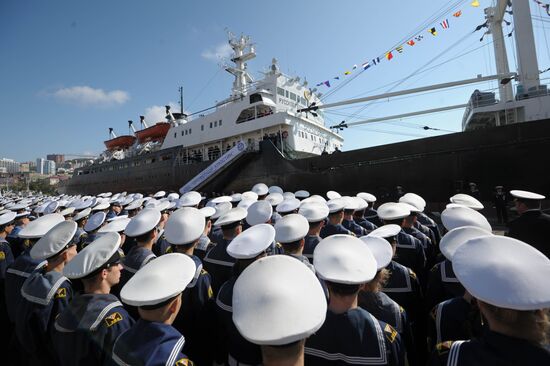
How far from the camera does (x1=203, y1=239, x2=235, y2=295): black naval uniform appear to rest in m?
2.80

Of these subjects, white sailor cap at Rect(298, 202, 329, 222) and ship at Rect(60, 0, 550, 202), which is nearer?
white sailor cap at Rect(298, 202, 329, 222)

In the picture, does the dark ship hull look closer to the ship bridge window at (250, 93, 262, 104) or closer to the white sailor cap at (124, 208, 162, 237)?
the ship bridge window at (250, 93, 262, 104)

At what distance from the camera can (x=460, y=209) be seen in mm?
2961

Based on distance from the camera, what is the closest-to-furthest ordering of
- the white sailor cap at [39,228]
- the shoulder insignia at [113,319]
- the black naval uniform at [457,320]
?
1. the black naval uniform at [457,320]
2. the shoulder insignia at [113,319]
3. the white sailor cap at [39,228]

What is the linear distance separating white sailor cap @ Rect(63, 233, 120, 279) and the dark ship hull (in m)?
Result: 9.15

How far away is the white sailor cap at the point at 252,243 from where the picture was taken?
6.77ft

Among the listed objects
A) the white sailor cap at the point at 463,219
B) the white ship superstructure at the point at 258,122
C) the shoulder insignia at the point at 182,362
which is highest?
the white ship superstructure at the point at 258,122

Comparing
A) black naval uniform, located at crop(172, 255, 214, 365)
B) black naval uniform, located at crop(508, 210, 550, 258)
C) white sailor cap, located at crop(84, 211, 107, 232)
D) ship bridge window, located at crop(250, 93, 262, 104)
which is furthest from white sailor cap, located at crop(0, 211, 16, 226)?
ship bridge window, located at crop(250, 93, 262, 104)

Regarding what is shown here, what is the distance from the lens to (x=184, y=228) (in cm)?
263

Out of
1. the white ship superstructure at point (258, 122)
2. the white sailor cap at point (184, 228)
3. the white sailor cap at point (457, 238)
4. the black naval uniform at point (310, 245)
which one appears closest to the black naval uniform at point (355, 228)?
the black naval uniform at point (310, 245)

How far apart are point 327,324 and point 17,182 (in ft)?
272

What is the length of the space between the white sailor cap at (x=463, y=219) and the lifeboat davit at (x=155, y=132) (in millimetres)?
24642

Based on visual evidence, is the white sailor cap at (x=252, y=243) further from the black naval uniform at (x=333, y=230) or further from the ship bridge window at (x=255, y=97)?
the ship bridge window at (x=255, y=97)

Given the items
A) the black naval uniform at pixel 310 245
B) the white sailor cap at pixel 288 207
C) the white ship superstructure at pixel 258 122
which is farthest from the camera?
the white ship superstructure at pixel 258 122
